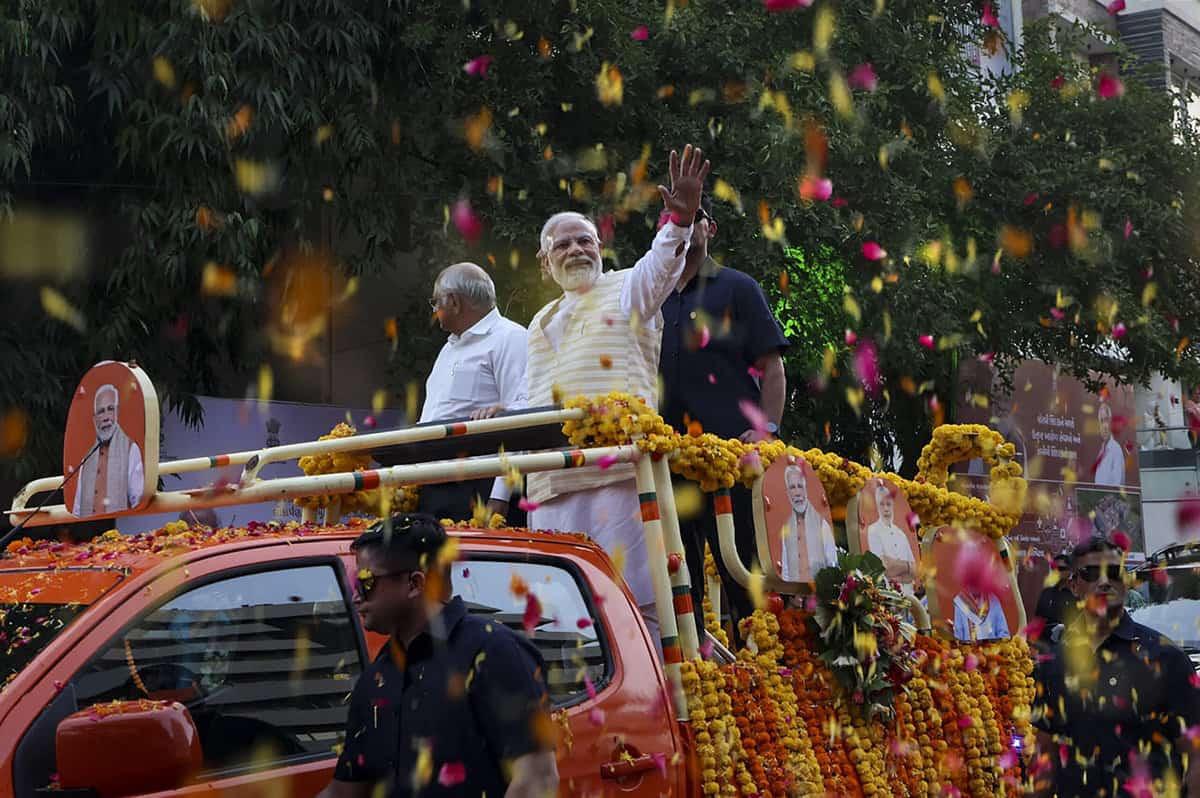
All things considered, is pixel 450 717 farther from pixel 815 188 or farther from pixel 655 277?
pixel 815 188

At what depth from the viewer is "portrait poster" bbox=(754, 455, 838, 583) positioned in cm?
455

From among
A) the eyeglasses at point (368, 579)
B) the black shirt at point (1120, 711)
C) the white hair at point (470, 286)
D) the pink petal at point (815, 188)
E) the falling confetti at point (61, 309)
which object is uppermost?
the pink petal at point (815, 188)

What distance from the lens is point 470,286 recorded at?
586cm

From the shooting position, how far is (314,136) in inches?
434

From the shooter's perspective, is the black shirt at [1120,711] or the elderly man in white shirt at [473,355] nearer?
the black shirt at [1120,711]


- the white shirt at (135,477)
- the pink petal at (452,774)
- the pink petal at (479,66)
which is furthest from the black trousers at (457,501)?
the pink petal at (479,66)

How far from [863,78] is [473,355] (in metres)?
8.50

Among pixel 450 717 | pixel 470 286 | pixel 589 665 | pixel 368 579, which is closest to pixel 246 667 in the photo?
pixel 368 579

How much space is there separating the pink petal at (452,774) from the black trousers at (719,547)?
1.64 metres

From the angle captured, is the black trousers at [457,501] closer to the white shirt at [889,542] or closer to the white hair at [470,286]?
the white hair at [470,286]

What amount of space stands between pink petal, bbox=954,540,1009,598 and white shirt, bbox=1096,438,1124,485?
15.3 metres

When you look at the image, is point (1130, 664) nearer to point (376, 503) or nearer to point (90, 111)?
→ point (376, 503)

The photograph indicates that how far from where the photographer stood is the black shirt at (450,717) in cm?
298

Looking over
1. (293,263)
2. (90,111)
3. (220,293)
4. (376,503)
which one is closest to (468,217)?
(293,263)
